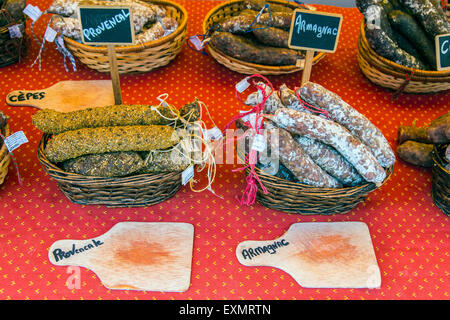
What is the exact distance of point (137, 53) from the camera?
1.95 metres

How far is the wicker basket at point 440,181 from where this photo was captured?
4.89ft

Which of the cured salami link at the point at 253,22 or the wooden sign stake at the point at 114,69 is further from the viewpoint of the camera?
the cured salami link at the point at 253,22

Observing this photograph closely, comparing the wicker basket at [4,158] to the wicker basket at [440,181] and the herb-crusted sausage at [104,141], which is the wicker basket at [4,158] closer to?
the herb-crusted sausage at [104,141]

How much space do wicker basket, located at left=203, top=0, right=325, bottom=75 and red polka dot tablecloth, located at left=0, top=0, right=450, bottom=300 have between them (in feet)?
0.52

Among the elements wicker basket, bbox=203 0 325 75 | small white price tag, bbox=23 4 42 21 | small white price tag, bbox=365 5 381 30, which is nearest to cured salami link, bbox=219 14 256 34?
wicker basket, bbox=203 0 325 75

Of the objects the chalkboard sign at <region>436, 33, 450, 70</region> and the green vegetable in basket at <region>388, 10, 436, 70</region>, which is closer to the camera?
the chalkboard sign at <region>436, 33, 450, 70</region>

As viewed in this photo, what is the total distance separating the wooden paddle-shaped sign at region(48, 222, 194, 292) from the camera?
4.36 ft

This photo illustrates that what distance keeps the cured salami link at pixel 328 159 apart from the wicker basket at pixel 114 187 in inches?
18.3

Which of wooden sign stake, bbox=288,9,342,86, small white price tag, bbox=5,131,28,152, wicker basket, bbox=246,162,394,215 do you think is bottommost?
wicker basket, bbox=246,162,394,215

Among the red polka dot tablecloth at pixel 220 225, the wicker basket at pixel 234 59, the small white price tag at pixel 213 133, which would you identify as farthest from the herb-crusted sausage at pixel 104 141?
the wicker basket at pixel 234 59

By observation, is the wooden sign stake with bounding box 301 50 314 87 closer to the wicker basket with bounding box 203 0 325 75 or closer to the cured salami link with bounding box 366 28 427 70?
the wicker basket with bounding box 203 0 325 75

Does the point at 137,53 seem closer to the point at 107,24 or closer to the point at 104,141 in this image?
the point at 107,24

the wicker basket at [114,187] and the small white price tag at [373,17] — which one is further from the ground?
the small white price tag at [373,17]
